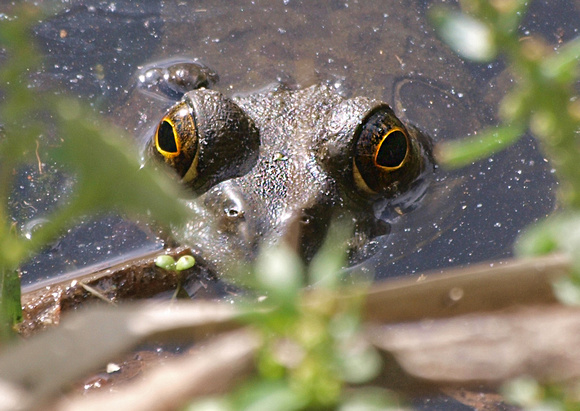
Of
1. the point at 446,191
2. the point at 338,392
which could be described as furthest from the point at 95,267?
the point at 338,392

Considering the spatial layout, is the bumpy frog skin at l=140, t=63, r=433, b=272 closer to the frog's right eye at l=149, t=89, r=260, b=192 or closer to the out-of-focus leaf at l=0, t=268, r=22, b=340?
the frog's right eye at l=149, t=89, r=260, b=192

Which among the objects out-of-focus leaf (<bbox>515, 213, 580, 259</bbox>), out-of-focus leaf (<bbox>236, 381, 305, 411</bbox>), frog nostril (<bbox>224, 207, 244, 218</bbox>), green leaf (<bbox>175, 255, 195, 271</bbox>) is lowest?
out-of-focus leaf (<bbox>236, 381, 305, 411</bbox>)

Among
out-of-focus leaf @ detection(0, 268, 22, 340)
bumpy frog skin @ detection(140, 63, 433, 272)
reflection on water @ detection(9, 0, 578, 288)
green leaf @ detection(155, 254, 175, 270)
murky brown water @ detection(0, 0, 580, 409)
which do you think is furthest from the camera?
reflection on water @ detection(9, 0, 578, 288)

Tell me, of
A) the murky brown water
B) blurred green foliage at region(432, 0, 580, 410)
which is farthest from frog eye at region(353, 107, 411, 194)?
blurred green foliage at region(432, 0, 580, 410)

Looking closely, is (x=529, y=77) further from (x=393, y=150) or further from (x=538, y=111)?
(x=393, y=150)

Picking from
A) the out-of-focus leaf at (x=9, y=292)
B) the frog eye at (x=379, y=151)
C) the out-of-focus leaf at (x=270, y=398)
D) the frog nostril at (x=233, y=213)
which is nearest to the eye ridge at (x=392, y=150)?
the frog eye at (x=379, y=151)

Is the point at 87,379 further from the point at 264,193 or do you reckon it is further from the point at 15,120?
the point at 15,120
